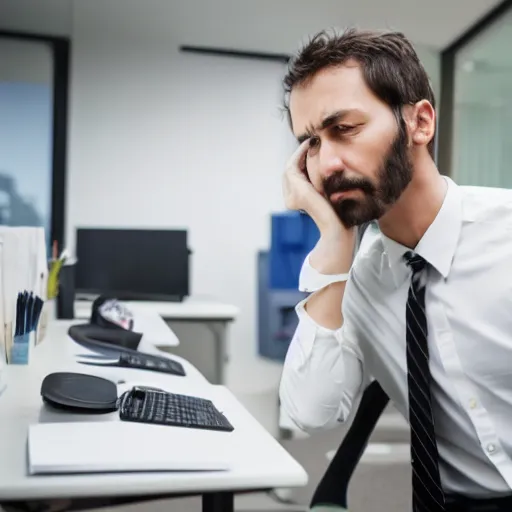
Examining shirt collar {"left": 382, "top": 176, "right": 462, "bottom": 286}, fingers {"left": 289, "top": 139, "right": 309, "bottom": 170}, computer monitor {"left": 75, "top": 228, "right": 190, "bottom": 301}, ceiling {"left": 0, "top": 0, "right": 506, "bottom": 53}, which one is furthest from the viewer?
ceiling {"left": 0, "top": 0, "right": 506, "bottom": 53}

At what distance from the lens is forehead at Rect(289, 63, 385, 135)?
1067mm

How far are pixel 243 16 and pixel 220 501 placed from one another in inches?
124

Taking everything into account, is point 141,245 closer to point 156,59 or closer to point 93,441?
point 156,59

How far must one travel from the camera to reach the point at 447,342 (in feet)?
3.29

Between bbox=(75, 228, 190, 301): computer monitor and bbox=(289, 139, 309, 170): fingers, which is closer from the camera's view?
bbox=(289, 139, 309, 170): fingers

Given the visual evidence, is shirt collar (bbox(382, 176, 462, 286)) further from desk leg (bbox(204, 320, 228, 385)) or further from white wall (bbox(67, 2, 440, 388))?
white wall (bbox(67, 2, 440, 388))

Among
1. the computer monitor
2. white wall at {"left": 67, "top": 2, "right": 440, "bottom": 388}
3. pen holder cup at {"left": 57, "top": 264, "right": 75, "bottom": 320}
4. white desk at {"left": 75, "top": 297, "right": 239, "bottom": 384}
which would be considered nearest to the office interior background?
white wall at {"left": 67, "top": 2, "right": 440, "bottom": 388}

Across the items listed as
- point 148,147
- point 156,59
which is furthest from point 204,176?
point 156,59

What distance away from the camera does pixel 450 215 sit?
106cm

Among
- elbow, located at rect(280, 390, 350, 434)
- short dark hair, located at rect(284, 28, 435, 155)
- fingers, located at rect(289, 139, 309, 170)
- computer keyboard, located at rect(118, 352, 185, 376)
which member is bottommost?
elbow, located at rect(280, 390, 350, 434)

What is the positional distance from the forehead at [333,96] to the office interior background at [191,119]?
2505mm

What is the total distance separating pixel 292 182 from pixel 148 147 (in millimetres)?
2554

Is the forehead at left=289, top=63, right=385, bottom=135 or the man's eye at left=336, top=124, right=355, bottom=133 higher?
the forehead at left=289, top=63, right=385, bottom=135

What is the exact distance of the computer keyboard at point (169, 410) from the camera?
92 centimetres
